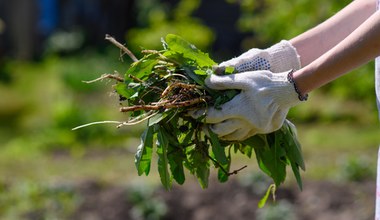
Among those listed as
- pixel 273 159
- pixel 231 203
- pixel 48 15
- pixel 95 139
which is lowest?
pixel 231 203

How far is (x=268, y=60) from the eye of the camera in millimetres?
2891

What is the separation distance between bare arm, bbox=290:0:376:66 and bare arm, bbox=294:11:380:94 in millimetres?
360

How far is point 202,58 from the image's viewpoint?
293 centimetres

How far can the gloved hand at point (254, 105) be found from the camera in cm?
266

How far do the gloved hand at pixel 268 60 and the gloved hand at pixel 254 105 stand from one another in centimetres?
11

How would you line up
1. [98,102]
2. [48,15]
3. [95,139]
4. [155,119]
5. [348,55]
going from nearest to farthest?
[348,55] < [155,119] < [95,139] < [98,102] < [48,15]

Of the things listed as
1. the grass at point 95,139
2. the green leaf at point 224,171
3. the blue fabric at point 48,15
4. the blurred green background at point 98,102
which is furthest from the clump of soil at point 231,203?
the blue fabric at point 48,15

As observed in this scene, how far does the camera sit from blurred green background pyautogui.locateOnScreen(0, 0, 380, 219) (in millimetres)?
6230

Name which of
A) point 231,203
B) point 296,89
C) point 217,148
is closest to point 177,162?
point 217,148

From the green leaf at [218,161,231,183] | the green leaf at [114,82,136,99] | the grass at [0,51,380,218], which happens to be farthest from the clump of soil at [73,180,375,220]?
the green leaf at [114,82,136,99]

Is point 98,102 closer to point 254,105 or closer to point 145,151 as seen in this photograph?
point 145,151

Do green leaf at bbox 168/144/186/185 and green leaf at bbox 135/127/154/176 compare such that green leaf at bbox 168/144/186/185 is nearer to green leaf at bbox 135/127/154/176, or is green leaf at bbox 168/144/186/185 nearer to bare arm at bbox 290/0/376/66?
green leaf at bbox 135/127/154/176

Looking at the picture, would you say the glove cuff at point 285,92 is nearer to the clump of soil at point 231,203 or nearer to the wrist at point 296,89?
the wrist at point 296,89

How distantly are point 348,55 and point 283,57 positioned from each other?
0.43 m
